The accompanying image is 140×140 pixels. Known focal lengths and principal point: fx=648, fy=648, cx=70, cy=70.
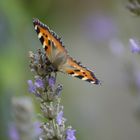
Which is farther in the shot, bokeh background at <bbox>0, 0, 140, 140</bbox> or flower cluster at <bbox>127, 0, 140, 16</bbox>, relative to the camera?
bokeh background at <bbox>0, 0, 140, 140</bbox>

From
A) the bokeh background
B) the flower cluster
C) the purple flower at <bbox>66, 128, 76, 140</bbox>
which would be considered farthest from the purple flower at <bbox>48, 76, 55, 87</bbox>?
the bokeh background

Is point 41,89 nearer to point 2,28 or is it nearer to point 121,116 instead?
point 2,28

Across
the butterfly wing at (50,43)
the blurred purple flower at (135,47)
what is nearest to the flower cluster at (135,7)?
the blurred purple flower at (135,47)

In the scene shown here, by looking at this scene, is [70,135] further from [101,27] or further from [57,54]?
[101,27]

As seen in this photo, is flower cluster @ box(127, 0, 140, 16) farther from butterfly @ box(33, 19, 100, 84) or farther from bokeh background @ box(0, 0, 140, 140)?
bokeh background @ box(0, 0, 140, 140)

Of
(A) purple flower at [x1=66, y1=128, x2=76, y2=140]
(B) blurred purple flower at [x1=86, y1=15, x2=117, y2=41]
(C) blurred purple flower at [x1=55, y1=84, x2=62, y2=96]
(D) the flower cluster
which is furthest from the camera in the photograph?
(B) blurred purple flower at [x1=86, y1=15, x2=117, y2=41]

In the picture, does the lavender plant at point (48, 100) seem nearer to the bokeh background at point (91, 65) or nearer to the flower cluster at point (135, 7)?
the flower cluster at point (135, 7)

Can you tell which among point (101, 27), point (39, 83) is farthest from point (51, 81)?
point (101, 27)

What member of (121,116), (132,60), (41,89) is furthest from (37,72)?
(121,116)
